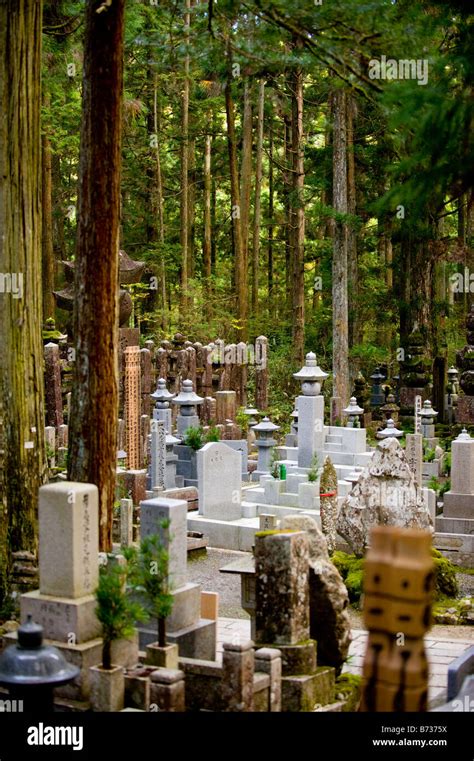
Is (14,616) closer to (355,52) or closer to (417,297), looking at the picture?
(355,52)

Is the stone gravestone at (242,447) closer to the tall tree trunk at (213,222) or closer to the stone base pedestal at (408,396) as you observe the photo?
the stone base pedestal at (408,396)

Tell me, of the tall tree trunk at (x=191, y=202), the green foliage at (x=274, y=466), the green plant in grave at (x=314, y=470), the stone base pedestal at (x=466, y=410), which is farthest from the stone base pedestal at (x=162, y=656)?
the tall tree trunk at (x=191, y=202)

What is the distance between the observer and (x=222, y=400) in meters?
22.8

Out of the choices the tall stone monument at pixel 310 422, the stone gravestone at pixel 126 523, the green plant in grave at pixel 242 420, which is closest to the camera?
the stone gravestone at pixel 126 523

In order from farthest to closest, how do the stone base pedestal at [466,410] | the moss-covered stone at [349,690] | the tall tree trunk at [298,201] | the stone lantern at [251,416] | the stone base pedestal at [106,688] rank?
the tall tree trunk at [298,201] → the stone base pedestal at [466,410] → the stone lantern at [251,416] → the moss-covered stone at [349,690] → the stone base pedestal at [106,688]

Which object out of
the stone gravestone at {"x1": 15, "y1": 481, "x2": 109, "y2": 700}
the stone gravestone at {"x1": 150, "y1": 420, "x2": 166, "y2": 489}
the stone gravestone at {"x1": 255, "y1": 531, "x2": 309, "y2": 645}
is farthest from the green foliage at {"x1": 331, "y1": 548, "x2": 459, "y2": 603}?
the stone gravestone at {"x1": 150, "y1": 420, "x2": 166, "y2": 489}

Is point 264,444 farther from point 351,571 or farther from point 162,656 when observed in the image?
point 162,656

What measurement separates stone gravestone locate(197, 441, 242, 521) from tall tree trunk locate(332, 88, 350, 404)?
1001 centimetres

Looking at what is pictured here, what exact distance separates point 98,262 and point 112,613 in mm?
4435

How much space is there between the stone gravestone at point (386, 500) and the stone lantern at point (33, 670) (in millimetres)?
7415

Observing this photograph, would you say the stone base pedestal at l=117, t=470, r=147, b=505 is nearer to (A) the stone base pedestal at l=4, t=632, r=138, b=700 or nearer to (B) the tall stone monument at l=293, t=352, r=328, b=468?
(B) the tall stone monument at l=293, t=352, r=328, b=468

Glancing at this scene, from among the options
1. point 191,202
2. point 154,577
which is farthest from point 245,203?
point 154,577

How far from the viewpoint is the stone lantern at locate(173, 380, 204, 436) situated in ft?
67.1

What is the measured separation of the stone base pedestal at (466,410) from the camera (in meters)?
23.0
